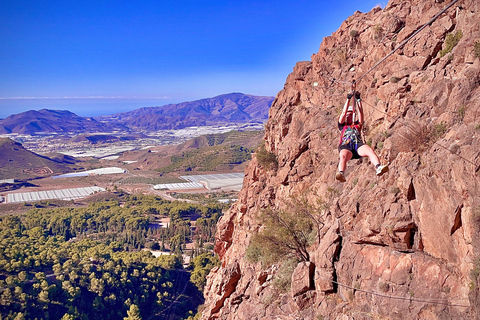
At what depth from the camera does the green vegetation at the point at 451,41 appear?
17547mm

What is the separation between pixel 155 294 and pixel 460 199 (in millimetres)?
53030

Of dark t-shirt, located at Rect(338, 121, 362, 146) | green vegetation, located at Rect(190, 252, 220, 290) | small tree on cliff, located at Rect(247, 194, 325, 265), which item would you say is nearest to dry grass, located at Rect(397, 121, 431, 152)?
dark t-shirt, located at Rect(338, 121, 362, 146)

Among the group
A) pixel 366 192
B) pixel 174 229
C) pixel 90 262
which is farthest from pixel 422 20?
pixel 174 229

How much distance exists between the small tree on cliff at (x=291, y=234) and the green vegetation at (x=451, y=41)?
11.4 meters

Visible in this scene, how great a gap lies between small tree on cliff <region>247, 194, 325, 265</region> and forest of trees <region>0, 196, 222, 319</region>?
31.1 meters

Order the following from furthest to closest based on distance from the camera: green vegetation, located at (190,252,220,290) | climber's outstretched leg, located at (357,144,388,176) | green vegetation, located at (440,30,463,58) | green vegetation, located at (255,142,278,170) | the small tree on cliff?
green vegetation, located at (190,252,220,290), green vegetation, located at (255,142,278,170), the small tree on cliff, green vegetation, located at (440,30,463,58), climber's outstretched leg, located at (357,144,388,176)

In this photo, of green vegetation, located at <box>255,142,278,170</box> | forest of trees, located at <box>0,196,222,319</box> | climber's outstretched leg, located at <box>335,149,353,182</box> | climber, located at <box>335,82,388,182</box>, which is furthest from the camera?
forest of trees, located at <box>0,196,222,319</box>

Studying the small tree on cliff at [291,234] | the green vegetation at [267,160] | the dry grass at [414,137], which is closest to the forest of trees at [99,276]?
the green vegetation at [267,160]

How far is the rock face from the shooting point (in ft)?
36.7

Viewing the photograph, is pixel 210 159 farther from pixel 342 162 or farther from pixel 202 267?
pixel 342 162

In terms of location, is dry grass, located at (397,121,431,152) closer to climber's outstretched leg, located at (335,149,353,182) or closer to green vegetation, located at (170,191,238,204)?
climber's outstretched leg, located at (335,149,353,182)

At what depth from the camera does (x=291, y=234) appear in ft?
67.6

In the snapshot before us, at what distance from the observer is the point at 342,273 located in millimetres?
14570

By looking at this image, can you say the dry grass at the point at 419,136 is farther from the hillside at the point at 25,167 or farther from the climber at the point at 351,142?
the hillside at the point at 25,167
